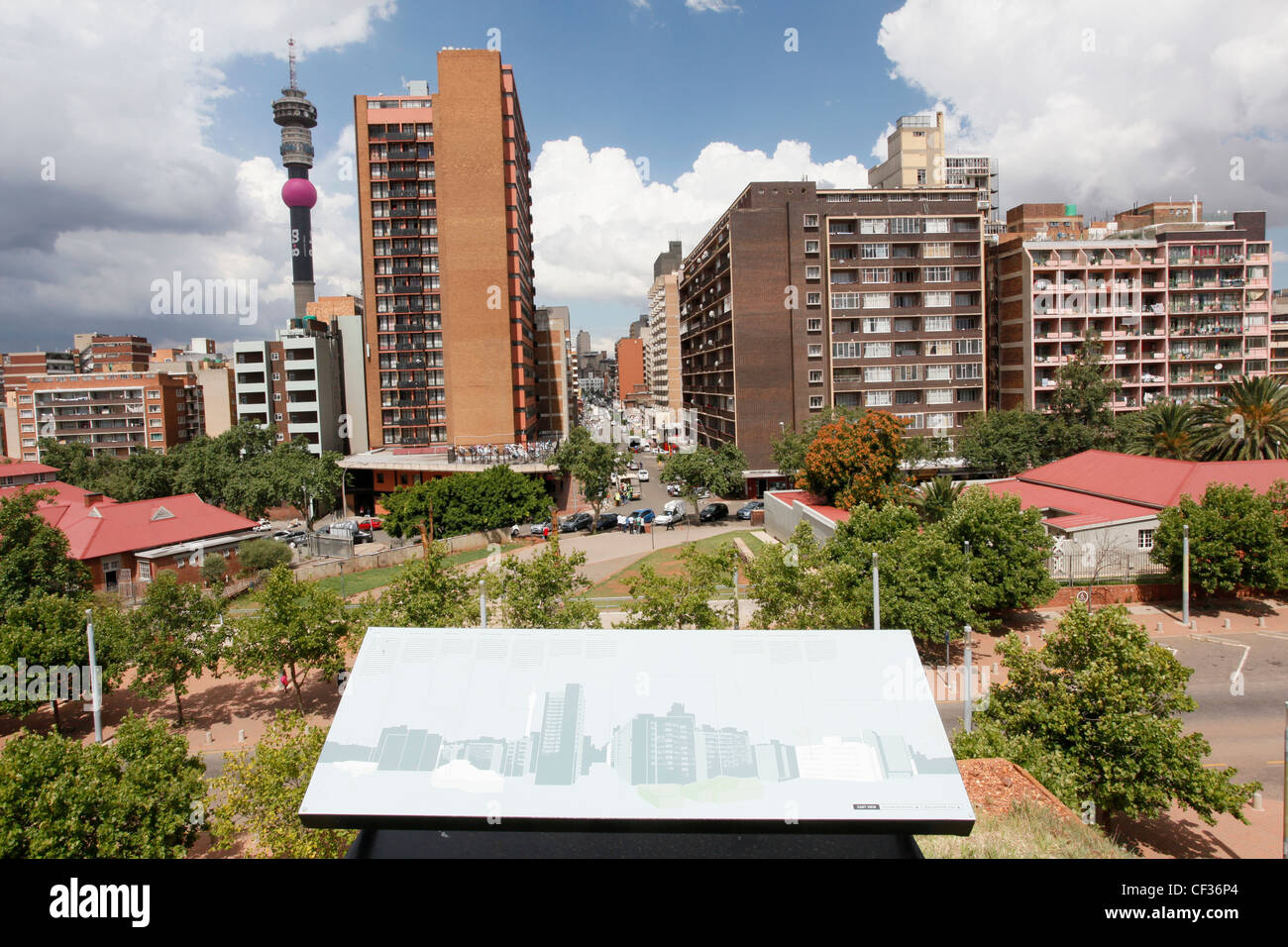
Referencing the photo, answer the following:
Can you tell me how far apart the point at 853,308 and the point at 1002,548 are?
37.1 metres

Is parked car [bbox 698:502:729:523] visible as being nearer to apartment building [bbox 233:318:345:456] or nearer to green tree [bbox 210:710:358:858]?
green tree [bbox 210:710:358:858]

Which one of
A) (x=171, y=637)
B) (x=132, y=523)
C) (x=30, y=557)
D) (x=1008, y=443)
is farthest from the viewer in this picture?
(x=1008, y=443)

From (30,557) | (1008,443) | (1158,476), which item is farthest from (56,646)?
(1008,443)

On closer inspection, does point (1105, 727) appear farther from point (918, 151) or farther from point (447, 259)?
point (918, 151)

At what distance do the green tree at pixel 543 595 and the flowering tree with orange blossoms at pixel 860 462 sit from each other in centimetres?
2086

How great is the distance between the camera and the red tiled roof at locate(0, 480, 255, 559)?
38.7 m

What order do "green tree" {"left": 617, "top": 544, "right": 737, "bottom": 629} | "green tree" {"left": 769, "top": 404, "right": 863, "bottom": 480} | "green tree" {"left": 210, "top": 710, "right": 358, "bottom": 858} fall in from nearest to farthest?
"green tree" {"left": 210, "top": 710, "right": 358, "bottom": 858}, "green tree" {"left": 617, "top": 544, "right": 737, "bottom": 629}, "green tree" {"left": 769, "top": 404, "right": 863, "bottom": 480}

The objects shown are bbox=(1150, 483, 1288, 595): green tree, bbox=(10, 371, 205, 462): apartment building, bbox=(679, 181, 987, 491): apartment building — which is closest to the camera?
bbox=(1150, 483, 1288, 595): green tree

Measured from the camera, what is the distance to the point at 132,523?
40688 millimetres

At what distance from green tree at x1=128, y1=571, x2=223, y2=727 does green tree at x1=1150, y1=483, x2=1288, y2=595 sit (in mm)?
34427

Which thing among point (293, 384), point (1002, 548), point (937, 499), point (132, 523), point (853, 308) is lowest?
point (1002, 548)

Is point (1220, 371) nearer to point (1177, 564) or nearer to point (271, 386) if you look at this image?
point (1177, 564)

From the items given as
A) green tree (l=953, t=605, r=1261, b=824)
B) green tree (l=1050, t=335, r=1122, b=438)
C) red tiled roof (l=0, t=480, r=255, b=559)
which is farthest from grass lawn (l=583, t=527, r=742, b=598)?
green tree (l=1050, t=335, r=1122, b=438)
